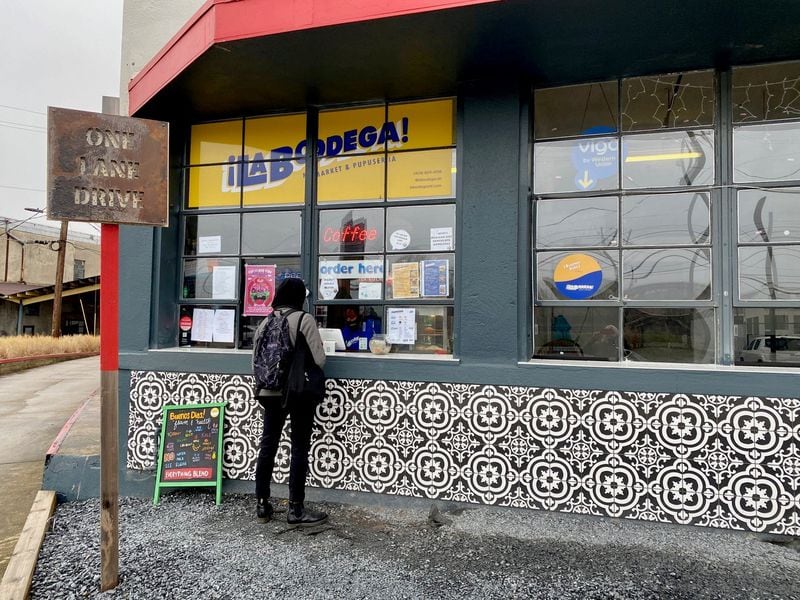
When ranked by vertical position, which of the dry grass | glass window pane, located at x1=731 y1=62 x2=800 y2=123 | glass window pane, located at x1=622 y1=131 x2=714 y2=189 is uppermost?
glass window pane, located at x1=731 y1=62 x2=800 y2=123

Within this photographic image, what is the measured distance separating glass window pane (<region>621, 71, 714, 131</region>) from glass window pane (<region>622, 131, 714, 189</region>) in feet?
0.30

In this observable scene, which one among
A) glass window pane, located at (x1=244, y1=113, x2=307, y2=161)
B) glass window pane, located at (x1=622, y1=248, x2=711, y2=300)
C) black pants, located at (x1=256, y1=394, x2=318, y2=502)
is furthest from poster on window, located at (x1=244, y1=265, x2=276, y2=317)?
glass window pane, located at (x1=622, y1=248, x2=711, y2=300)

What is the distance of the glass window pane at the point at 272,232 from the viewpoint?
4.53 metres

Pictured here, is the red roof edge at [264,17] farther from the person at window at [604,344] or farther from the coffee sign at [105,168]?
the person at window at [604,344]

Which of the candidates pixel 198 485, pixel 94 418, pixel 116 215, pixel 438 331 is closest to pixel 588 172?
pixel 438 331

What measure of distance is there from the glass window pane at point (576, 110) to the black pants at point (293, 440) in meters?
2.86

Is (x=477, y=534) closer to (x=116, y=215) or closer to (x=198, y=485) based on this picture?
(x=198, y=485)

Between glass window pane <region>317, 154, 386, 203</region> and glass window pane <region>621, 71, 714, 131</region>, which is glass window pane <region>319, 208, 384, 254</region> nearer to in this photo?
glass window pane <region>317, 154, 386, 203</region>

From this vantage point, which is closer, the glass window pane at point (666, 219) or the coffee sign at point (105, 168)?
the coffee sign at point (105, 168)

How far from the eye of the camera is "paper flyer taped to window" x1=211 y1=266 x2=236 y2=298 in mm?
4660

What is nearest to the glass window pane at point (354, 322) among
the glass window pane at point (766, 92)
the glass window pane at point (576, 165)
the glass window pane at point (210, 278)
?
the glass window pane at point (210, 278)

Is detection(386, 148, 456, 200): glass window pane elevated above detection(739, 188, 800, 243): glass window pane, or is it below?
above

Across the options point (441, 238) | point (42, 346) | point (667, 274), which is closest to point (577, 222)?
point (667, 274)

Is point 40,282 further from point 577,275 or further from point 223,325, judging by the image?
point 577,275
